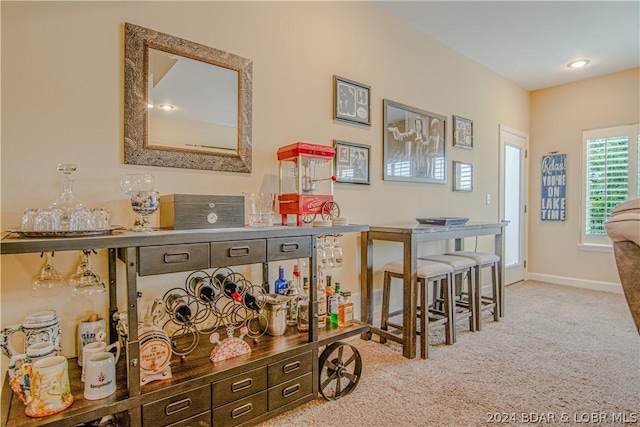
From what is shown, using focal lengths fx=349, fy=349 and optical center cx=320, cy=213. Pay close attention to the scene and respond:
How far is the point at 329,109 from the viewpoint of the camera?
2602 mm

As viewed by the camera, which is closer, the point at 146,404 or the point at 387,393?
the point at 146,404

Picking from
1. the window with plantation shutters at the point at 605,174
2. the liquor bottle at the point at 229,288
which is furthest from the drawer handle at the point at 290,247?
the window with plantation shutters at the point at 605,174

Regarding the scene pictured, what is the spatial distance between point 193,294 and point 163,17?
1.47m

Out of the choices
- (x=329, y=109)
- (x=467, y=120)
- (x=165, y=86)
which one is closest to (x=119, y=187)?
(x=165, y=86)

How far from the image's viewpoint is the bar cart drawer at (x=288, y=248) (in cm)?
167

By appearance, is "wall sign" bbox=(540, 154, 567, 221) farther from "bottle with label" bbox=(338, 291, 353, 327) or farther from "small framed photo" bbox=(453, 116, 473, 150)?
"bottle with label" bbox=(338, 291, 353, 327)

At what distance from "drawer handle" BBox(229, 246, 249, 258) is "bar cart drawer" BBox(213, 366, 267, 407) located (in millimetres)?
545

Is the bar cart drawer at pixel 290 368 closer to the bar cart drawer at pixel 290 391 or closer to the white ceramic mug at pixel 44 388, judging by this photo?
the bar cart drawer at pixel 290 391

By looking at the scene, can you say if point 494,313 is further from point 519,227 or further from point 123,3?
point 123,3

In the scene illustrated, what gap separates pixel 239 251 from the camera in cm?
156

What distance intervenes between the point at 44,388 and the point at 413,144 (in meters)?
3.01

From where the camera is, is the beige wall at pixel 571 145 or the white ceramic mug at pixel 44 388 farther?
the beige wall at pixel 571 145

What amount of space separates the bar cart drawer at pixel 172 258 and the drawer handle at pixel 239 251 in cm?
11

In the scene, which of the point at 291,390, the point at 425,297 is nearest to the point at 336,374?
the point at 291,390
